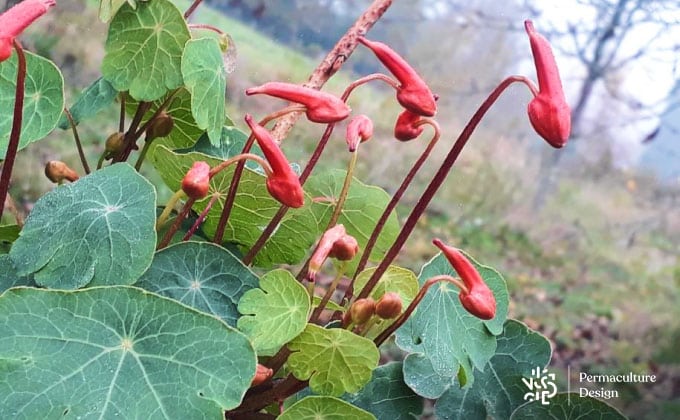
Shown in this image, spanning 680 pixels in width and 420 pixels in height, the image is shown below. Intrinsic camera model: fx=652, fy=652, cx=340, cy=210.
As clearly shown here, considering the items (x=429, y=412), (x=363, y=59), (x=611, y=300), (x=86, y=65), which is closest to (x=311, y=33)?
(x=363, y=59)

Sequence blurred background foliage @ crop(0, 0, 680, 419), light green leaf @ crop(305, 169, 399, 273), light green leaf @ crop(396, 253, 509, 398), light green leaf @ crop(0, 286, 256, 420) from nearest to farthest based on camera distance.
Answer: light green leaf @ crop(0, 286, 256, 420), light green leaf @ crop(396, 253, 509, 398), light green leaf @ crop(305, 169, 399, 273), blurred background foliage @ crop(0, 0, 680, 419)

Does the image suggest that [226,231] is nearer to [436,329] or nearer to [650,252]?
[436,329]

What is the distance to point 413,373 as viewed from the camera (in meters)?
0.44

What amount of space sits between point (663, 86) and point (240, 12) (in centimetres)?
97

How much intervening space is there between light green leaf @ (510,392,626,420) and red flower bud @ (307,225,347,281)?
19 cm

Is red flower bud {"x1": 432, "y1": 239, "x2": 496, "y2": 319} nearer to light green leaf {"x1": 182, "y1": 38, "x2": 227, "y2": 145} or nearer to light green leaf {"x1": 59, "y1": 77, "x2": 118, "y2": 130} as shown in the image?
light green leaf {"x1": 182, "y1": 38, "x2": 227, "y2": 145}

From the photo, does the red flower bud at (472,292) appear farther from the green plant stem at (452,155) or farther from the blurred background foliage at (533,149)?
the blurred background foliage at (533,149)

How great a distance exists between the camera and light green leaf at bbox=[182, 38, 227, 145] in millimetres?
395

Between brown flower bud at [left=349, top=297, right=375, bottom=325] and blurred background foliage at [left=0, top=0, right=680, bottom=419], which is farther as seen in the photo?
blurred background foliage at [left=0, top=0, right=680, bottom=419]

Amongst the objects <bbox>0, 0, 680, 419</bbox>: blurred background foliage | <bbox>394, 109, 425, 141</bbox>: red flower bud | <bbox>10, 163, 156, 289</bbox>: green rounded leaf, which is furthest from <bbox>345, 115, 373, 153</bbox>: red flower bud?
<bbox>0, 0, 680, 419</bbox>: blurred background foliage

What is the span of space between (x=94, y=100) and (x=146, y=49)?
83 mm

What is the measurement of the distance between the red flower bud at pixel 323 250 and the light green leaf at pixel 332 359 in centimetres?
3

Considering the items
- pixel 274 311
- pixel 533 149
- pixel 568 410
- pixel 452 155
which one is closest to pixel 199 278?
pixel 274 311

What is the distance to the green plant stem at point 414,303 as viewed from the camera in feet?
1.15
